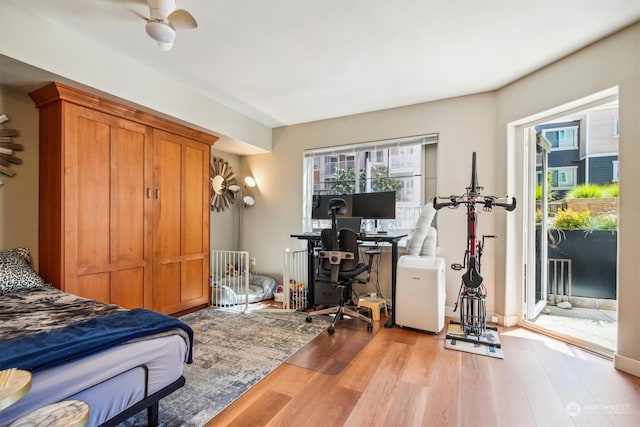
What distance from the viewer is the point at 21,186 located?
2500mm

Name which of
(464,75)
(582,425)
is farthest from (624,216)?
(464,75)

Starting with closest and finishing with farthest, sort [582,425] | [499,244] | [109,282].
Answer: [582,425] < [109,282] < [499,244]

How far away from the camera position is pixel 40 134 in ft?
8.43

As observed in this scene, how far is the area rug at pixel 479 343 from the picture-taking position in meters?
2.43

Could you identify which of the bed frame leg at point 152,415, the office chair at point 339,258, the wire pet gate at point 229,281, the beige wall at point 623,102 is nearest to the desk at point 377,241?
the office chair at point 339,258

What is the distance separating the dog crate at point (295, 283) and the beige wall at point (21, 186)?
2441 mm

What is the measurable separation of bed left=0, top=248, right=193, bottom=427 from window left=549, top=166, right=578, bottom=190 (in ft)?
11.9

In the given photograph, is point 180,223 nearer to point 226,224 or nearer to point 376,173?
point 226,224

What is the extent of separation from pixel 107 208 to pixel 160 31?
5.64ft

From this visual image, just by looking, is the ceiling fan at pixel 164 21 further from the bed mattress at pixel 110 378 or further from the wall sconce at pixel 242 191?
the wall sconce at pixel 242 191

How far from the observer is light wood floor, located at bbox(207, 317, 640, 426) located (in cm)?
162

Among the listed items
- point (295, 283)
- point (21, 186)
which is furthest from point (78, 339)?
point (295, 283)

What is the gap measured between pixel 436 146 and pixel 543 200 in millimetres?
1284

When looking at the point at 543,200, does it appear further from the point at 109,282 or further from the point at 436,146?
the point at 109,282
